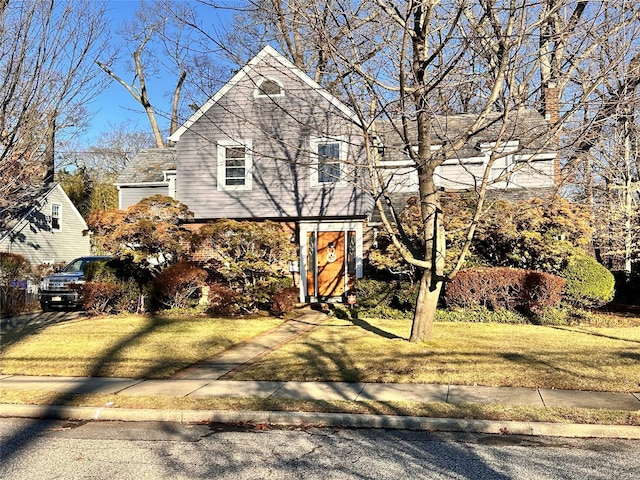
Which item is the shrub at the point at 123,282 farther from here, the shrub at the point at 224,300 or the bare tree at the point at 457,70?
the bare tree at the point at 457,70

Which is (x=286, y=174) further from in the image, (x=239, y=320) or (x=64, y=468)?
(x=64, y=468)

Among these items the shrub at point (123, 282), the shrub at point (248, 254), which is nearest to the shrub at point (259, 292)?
the shrub at point (248, 254)

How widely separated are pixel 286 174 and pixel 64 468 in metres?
12.9

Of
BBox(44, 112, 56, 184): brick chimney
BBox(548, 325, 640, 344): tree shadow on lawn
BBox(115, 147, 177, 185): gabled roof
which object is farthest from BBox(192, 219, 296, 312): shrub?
BBox(115, 147, 177, 185): gabled roof

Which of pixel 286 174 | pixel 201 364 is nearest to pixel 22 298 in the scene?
pixel 286 174

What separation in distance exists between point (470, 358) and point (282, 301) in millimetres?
Result: 6235

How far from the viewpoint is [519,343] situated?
34.6 ft

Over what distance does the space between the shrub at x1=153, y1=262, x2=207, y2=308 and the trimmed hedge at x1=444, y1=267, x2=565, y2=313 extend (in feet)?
21.6

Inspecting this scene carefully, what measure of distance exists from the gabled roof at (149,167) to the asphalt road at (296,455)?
18134 mm

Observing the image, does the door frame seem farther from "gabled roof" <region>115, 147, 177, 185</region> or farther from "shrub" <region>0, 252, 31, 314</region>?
"shrub" <region>0, 252, 31, 314</region>

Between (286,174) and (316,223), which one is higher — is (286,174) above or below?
above

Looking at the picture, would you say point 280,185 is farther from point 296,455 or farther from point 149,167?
point 296,455

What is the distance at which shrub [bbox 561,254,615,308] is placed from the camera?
Result: 44.8 feet

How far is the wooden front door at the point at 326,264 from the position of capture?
677 inches
